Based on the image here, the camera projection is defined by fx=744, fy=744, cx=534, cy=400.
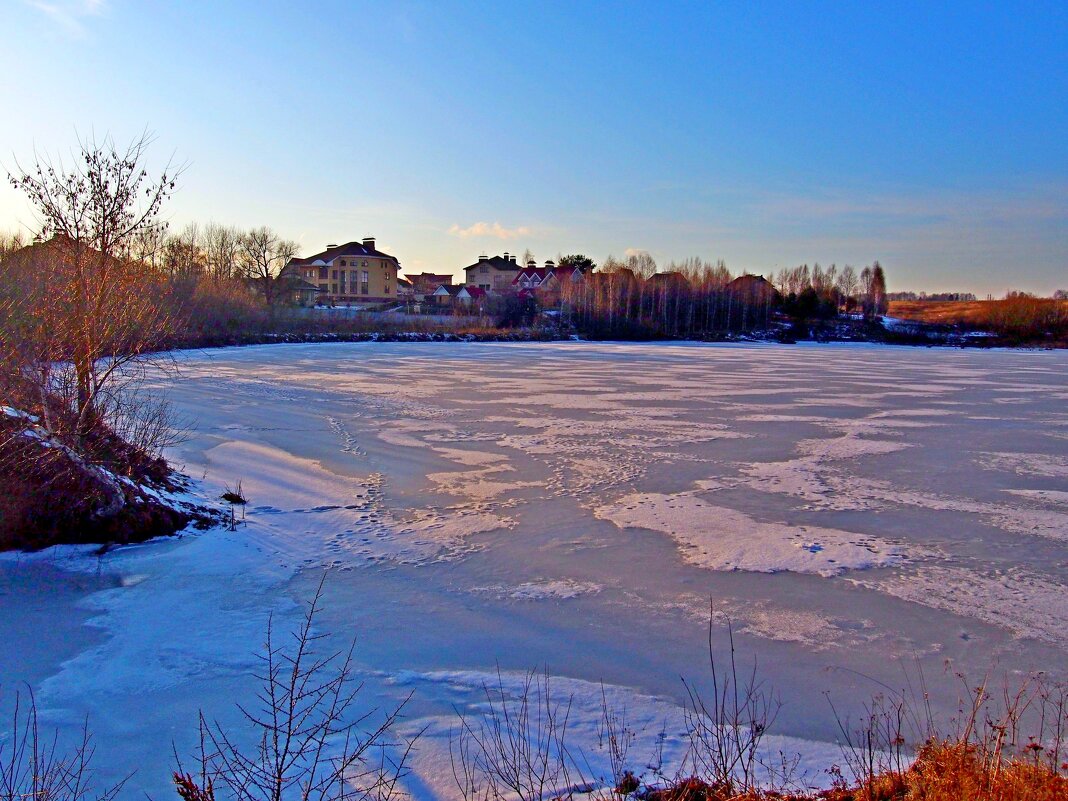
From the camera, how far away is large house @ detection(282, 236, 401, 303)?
221ft

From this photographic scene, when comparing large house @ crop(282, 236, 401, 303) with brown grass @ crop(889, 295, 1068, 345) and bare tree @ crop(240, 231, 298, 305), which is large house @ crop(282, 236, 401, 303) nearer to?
bare tree @ crop(240, 231, 298, 305)

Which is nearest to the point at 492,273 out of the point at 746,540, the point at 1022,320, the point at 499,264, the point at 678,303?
the point at 499,264

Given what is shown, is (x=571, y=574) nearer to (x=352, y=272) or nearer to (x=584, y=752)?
(x=584, y=752)

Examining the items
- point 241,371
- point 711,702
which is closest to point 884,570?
point 711,702

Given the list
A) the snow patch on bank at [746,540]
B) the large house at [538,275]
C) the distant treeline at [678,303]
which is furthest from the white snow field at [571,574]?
the large house at [538,275]

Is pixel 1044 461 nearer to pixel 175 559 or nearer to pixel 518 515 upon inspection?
pixel 518 515

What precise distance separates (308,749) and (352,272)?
67.2 meters

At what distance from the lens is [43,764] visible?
3422mm

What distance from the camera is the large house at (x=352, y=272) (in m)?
67.5

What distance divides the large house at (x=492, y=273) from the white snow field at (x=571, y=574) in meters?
66.3

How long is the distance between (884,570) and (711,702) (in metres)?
2.78

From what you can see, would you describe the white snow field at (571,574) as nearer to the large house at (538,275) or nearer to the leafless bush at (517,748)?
the leafless bush at (517,748)

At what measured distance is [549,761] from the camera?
3.53m

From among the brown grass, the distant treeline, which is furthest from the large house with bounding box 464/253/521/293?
the brown grass
